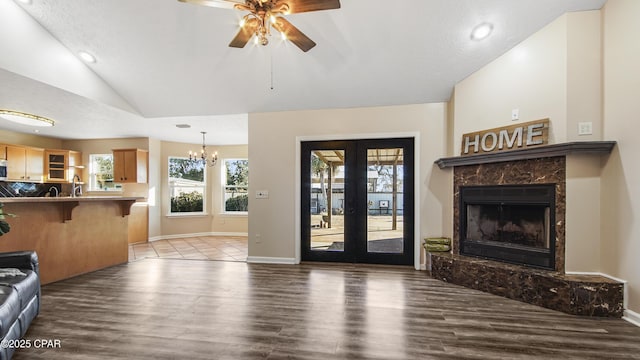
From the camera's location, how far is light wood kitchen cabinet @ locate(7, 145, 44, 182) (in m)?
6.12

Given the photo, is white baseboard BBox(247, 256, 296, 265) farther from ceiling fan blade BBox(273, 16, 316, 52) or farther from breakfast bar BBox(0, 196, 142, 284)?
ceiling fan blade BBox(273, 16, 316, 52)

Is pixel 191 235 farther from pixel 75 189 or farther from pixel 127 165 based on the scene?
pixel 75 189

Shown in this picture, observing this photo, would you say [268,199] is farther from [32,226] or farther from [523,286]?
[523,286]

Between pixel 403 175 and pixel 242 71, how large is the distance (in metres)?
2.99

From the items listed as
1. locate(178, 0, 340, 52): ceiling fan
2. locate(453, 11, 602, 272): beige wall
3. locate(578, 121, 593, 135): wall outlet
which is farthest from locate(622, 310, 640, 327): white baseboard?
locate(178, 0, 340, 52): ceiling fan

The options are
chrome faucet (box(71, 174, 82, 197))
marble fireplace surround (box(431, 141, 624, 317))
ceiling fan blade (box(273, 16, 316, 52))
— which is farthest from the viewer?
chrome faucet (box(71, 174, 82, 197))

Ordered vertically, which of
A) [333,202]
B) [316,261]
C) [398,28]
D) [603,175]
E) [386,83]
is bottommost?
[316,261]

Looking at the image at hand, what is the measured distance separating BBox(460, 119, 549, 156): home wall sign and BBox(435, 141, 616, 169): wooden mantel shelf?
120 millimetres

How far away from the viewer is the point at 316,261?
503 cm

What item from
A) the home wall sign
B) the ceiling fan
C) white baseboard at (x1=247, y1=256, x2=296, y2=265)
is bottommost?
white baseboard at (x1=247, y1=256, x2=296, y2=265)

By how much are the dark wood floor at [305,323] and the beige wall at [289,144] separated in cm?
109

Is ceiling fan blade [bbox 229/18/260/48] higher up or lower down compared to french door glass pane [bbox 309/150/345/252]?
higher up

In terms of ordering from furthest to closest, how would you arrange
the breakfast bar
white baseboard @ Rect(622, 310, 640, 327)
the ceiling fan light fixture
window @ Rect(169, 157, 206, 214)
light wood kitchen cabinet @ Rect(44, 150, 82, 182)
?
window @ Rect(169, 157, 206, 214) < light wood kitchen cabinet @ Rect(44, 150, 82, 182) < the ceiling fan light fixture < the breakfast bar < white baseboard @ Rect(622, 310, 640, 327)

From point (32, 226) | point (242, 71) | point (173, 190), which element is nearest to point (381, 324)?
point (242, 71)
